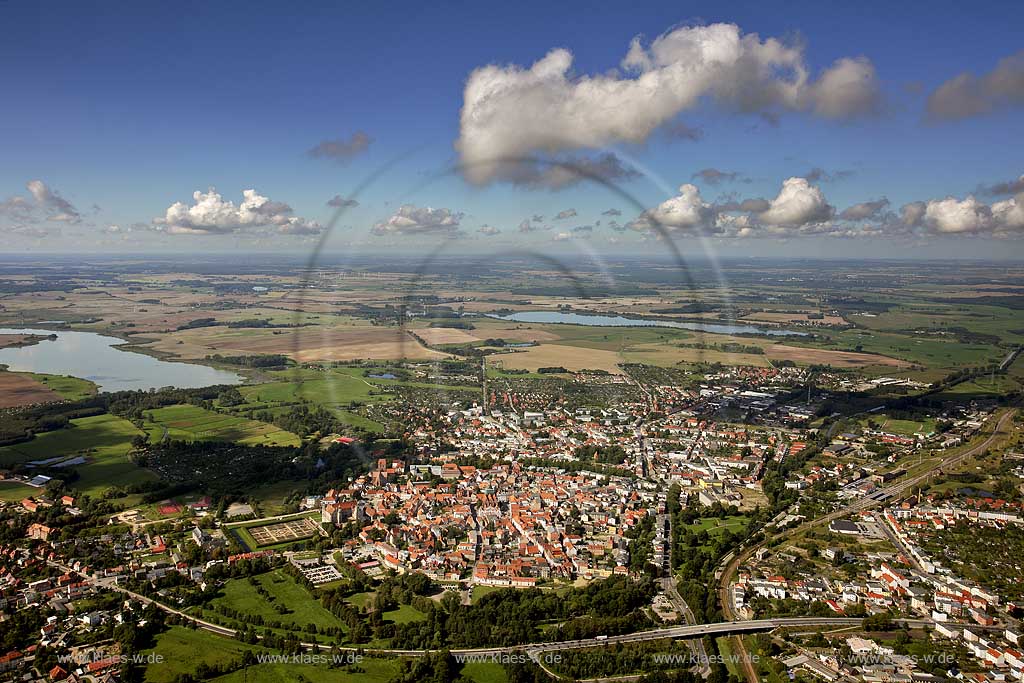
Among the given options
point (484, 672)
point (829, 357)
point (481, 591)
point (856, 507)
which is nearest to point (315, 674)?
point (484, 672)

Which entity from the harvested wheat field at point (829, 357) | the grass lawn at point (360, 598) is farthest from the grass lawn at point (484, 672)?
the harvested wheat field at point (829, 357)

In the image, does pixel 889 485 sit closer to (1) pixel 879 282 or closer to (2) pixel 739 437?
(2) pixel 739 437

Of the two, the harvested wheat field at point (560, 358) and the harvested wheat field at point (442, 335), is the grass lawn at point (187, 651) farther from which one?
the harvested wheat field at point (560, 358)

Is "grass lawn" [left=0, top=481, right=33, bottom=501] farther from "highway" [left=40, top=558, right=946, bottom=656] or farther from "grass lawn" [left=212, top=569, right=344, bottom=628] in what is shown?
"grass lawn" [left=212, top=569, right=344, bottom=628]

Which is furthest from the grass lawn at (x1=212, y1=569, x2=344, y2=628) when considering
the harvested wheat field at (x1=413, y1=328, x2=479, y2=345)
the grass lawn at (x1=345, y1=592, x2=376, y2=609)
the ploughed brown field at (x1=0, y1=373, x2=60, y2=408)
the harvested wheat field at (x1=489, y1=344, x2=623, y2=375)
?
the ploughed brown field at (x1=0, y1=373, x2=60, y2=408)

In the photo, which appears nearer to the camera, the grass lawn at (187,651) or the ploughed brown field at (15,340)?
the grass lawn at (187,651)

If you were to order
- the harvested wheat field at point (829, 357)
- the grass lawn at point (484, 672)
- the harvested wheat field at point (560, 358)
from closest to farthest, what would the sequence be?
the grass lawn at point (484, 672) → the harvested wheat field at point (560, 358) → the harvested wheat field at point (829, 357)

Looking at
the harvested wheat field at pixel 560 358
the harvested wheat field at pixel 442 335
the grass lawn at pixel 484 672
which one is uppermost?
the harvested wheat field at pixel 442 335
